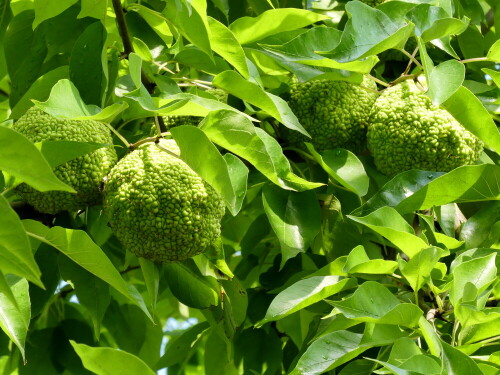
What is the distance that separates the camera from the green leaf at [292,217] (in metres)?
1.72

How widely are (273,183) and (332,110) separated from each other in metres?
0.19

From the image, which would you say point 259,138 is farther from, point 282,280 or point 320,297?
point 282,280

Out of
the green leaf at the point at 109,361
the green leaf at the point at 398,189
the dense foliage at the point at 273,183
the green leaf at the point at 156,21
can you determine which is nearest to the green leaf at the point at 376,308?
the dense foliage at the point at 273,183

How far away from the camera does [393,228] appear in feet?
5.23

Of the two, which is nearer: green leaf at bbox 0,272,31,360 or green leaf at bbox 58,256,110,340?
green leaf at bbox 0,272,31,360

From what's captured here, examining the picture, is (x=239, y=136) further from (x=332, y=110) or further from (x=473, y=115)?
(x=473, y=115)

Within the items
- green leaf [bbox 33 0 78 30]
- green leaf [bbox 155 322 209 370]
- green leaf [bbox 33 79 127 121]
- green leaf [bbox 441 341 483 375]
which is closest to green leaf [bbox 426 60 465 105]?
green leaf [bbox 441 341 483 375]

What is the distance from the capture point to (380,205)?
171 centimetres

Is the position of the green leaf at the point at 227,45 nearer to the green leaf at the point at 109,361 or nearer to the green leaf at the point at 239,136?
the green leaf at the point at 239,136

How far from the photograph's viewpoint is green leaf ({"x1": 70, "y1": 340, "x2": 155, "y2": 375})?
1.26 metres

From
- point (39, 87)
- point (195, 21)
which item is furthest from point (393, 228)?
point (39, 87)

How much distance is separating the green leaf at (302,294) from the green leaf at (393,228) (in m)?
0.12

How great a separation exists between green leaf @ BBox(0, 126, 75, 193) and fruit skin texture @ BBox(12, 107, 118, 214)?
0.34 m

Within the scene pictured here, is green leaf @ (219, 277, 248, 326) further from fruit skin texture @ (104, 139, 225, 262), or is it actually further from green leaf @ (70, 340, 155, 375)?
green leaf @ (70, 340, 155, 375)
